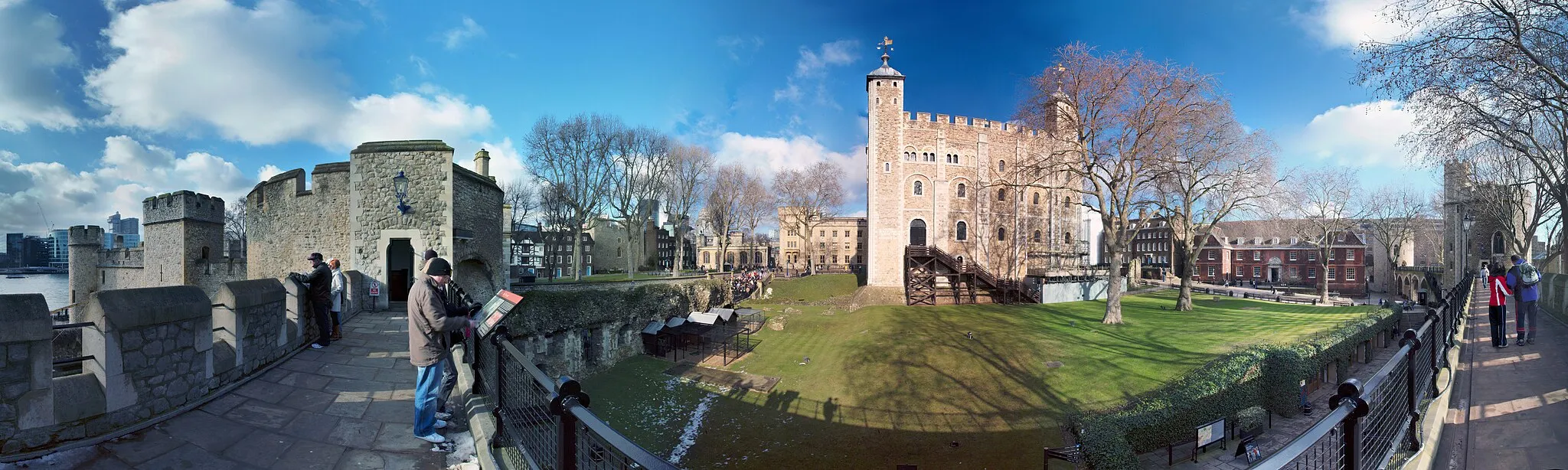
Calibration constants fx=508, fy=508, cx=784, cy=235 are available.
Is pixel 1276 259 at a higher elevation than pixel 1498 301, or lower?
lower

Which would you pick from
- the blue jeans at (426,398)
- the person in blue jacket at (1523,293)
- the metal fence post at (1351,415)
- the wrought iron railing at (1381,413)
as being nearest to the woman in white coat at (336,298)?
the blue jeans at (426,398)

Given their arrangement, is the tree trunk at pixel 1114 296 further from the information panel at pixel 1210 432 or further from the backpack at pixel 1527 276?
the backpack at pixel 1527 276

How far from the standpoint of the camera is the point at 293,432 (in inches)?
174

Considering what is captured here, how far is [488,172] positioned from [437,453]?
1671cm

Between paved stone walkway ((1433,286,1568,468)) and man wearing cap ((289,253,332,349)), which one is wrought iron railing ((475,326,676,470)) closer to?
man wearing cap ((289,253,332,349))

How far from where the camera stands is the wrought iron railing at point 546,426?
2230 millimetres

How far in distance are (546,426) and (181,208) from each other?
27.9 m

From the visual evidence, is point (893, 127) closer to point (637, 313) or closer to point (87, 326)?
point (637, 313)

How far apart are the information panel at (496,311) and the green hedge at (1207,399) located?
911 cm

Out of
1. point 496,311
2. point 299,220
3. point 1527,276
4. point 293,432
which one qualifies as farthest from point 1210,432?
point 299,220

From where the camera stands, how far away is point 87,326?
406cm

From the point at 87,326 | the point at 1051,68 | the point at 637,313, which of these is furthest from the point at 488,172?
the point at 1051,68

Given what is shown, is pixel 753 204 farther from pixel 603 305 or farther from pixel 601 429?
pixel 601 429

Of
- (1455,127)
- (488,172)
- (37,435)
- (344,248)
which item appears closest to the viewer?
(37,435)
